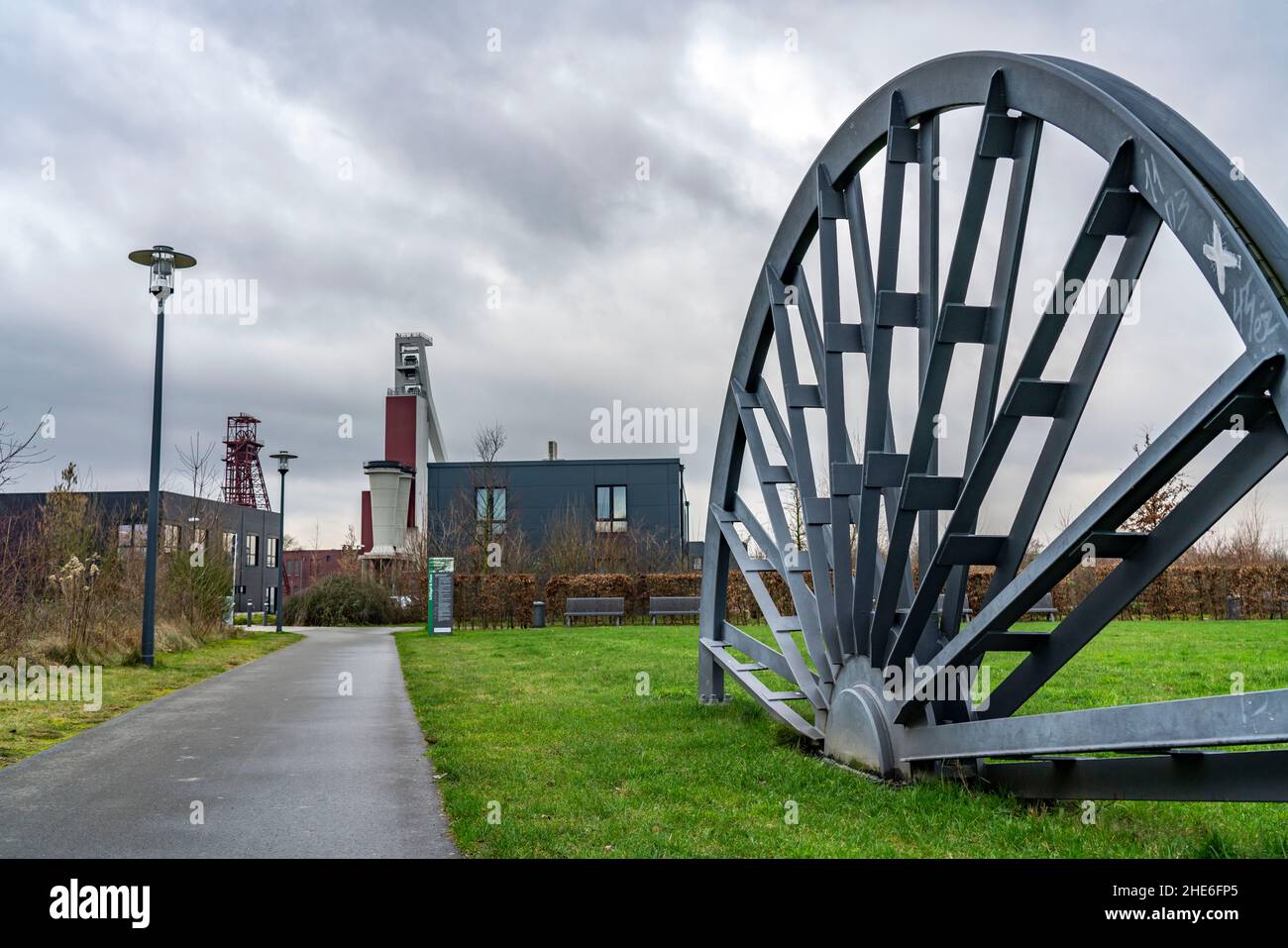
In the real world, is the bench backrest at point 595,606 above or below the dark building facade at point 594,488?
below

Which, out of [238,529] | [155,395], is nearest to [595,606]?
[155,395]

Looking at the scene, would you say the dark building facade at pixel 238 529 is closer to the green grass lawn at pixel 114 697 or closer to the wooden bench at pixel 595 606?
the green grass lawn at pixel 114 697

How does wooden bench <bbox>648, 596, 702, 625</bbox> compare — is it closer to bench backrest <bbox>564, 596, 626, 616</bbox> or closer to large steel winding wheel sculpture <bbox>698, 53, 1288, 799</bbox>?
bench backrest <bbox>564, 596, 626, 616</bbox>

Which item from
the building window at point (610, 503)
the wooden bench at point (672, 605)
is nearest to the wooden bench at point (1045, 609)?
the wooden bench at point (672, 605)

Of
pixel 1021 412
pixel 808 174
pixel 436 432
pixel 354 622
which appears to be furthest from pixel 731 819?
pixel 436 432

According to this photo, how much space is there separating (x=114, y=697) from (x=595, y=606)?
62.3 ft

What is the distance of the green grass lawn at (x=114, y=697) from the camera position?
9836mm

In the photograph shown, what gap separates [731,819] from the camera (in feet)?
19.1

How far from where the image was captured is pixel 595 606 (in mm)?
31594

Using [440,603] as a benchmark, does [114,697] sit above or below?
below

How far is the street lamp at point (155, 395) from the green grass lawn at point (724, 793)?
684 centimetres

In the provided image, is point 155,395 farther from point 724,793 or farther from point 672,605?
point 672,605
